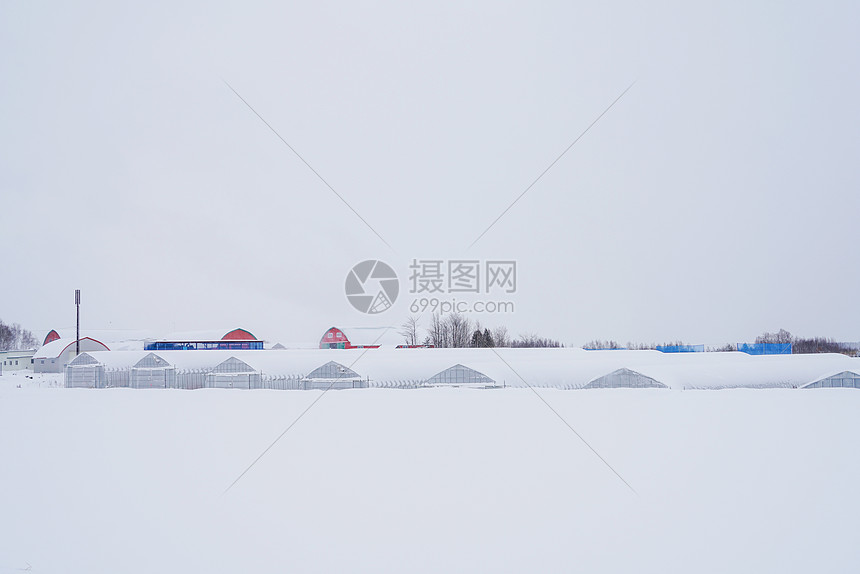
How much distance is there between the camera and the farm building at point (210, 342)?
4238 centimetres

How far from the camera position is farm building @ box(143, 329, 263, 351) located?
42.4 meters

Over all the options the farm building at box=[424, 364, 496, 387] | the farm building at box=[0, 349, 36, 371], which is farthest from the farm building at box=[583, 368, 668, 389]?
the farm building at box=[0, 349, 36, 371]

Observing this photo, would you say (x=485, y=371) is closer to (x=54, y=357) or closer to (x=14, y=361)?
(x=54, y=357)

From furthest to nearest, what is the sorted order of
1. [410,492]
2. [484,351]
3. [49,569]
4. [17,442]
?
[484,351]
[17,442]
[410,492]
[49,569]

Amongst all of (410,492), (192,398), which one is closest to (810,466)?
(410,492)

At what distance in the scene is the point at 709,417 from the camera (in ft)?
54.4

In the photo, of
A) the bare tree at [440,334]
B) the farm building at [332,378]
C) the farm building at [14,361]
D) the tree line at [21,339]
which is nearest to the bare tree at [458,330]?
the bare tree at [440,334]

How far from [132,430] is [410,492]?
10.8 m

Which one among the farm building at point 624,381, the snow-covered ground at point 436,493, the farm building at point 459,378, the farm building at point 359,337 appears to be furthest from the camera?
the farm building at point 359,337

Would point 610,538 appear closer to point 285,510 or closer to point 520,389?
point 285,510

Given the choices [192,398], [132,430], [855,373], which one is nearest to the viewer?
[132,430]

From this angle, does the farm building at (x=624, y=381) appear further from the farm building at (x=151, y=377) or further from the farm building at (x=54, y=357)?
the farm building at (x=54, y=357)

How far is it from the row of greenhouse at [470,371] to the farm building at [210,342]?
1086 centimetres

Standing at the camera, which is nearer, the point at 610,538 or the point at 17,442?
the point at 610,538
